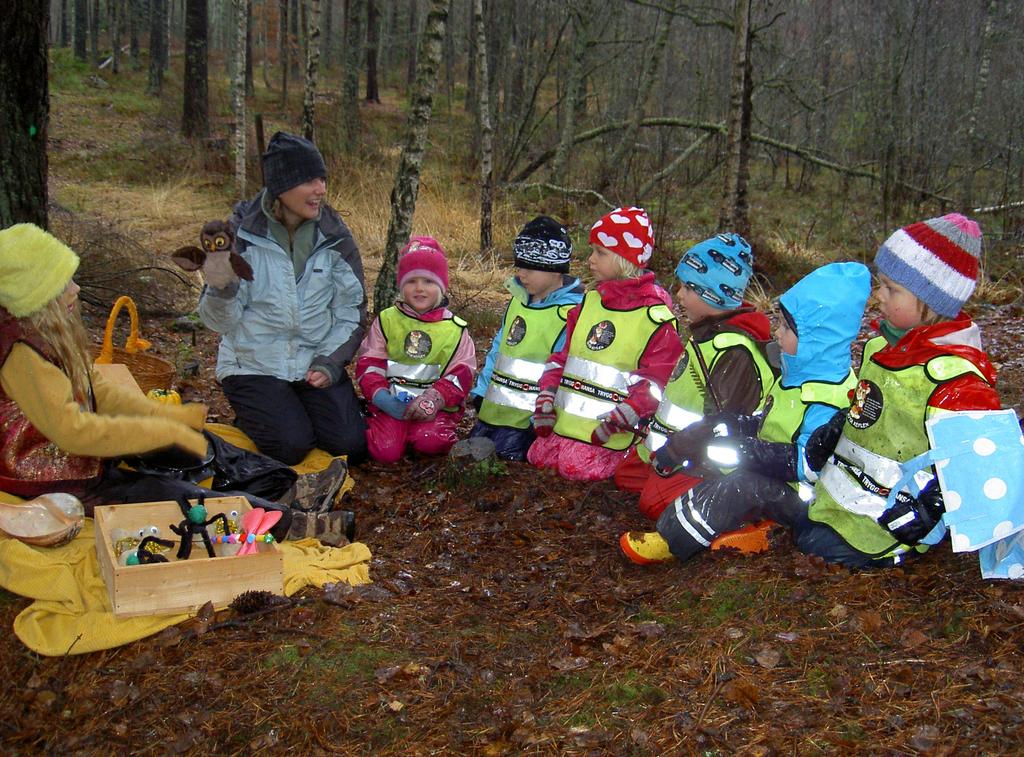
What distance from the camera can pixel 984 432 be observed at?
125 inches

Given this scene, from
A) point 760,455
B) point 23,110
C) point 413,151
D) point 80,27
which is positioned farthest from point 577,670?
point 80,27

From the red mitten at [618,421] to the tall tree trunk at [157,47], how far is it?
29.6 meters

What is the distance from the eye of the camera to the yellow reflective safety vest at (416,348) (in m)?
5.82

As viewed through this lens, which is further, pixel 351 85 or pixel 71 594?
pixel 351 85

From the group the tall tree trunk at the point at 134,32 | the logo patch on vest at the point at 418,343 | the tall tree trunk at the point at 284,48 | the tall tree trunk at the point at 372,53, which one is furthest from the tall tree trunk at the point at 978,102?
the tall tree trunk at the point at 134,32

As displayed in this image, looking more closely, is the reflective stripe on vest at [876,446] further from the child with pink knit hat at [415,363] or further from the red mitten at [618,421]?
the child with pink knit hat at [415,363]

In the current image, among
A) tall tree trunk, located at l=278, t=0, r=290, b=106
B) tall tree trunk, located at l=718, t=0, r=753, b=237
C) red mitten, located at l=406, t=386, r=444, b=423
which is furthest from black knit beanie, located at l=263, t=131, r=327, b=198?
tall tree trunk, located at l=278, t=0, r=290, b=106

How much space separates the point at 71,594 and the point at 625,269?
11.1 ft

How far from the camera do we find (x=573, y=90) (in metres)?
17.4

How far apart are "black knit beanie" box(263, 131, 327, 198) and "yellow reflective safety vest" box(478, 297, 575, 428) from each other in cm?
156

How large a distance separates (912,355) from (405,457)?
3509mm

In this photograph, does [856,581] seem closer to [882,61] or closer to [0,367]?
[0,367]

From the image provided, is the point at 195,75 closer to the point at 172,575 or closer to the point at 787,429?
the point at 172,575

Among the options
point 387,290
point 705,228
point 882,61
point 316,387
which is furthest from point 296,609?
point 882,61
